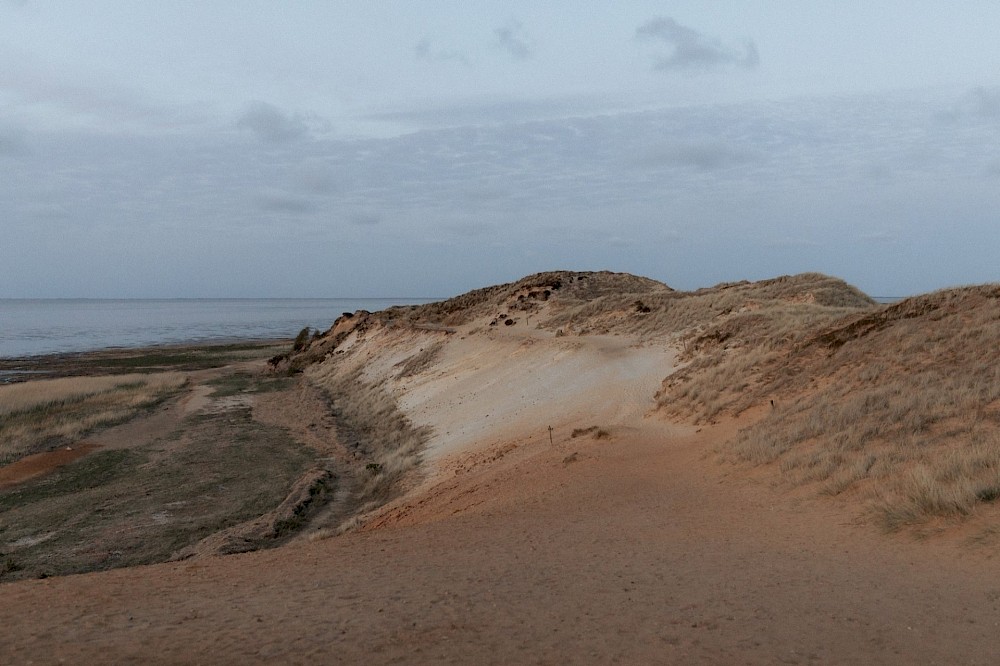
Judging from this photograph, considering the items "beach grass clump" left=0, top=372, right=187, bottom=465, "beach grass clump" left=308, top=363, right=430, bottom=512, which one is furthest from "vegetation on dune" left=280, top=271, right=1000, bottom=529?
"beach grass clump" left=0, top=372, right=187, bottom=465

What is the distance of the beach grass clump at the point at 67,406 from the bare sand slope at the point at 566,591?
1708 centimetres

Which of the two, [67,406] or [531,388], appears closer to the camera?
[531,388]

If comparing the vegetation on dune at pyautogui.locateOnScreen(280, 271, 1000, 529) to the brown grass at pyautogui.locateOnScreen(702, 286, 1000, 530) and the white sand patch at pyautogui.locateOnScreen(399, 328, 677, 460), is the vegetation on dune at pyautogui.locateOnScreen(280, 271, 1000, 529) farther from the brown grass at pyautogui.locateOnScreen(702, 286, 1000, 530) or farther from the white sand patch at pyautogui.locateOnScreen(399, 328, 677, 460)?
the white sand patch at pyautogui.locateOnScreen(399, 328, 677, 460)

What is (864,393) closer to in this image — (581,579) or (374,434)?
(581,579)

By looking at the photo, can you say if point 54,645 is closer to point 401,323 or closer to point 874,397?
point 874,397

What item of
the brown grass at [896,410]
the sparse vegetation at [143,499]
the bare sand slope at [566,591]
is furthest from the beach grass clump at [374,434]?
the brown grass at [896,410]

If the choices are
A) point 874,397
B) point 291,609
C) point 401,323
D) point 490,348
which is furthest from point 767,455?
point 401,323

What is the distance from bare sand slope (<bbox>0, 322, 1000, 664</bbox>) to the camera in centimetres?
550

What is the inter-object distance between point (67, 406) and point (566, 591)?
3138 cm

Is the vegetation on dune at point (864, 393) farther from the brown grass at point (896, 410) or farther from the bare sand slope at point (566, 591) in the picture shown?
the bare sand slope at point (566, 591)

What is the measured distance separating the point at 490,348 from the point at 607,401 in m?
12.5

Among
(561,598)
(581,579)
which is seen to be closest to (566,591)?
(561,598)

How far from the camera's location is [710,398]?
16375 millimetres

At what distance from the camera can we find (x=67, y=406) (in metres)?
30.7
